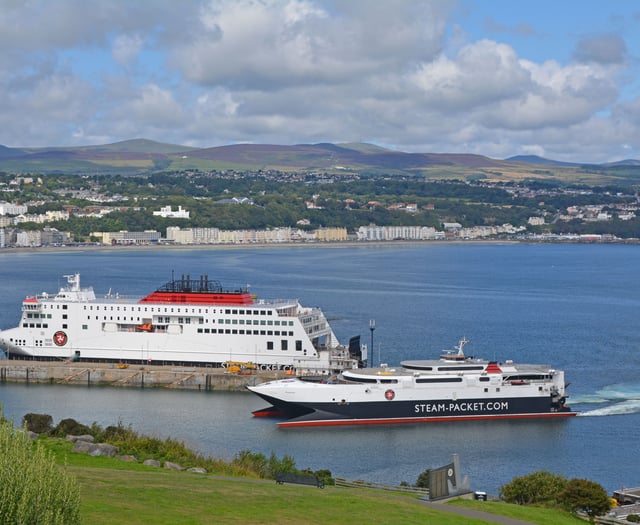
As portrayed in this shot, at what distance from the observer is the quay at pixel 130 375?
40.9 m

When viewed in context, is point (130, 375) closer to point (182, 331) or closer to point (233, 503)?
point (182, 331)

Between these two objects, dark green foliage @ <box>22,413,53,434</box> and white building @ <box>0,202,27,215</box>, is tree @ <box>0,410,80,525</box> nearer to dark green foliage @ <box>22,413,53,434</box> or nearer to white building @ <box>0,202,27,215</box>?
dark green foliage @ <box>22,413,53,434</box>

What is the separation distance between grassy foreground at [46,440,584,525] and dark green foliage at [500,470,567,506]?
94.7 inches

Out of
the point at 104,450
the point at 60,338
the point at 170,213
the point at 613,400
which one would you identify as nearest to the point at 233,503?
the point at 104,450

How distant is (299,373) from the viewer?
41.3 m

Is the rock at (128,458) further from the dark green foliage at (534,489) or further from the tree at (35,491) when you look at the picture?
the tree at (35,491)

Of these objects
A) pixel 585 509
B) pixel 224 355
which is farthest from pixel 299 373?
pixel 585 509

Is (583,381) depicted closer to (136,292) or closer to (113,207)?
(136,292)

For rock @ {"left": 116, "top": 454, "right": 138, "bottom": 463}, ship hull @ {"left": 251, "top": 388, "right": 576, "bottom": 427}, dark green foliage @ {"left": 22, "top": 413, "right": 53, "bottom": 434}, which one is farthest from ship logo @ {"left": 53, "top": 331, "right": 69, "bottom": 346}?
rock @ {"left": 116, "top": 454, "right": 138, "bottom": 463}

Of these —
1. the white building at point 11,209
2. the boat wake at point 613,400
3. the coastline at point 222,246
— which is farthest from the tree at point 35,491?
the white building at point 11,209

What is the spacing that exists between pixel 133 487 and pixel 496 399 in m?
20.6

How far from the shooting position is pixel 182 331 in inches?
1727

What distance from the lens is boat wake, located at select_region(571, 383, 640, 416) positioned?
1473 inches

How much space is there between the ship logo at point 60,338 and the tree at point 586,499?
2706 centimetres
